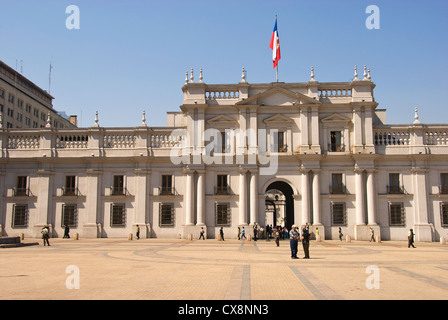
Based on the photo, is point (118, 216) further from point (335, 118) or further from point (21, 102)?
point (21, 102)

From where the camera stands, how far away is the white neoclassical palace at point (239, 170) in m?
44.8

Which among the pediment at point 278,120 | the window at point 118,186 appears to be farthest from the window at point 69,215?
the pediment at point 278,120

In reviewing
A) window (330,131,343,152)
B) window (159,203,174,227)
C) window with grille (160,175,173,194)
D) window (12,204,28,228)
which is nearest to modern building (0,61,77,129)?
window (12,204,28,228)

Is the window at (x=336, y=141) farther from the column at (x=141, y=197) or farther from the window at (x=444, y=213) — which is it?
the column at (x=141, y=197)

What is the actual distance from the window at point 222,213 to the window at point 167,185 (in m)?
5.14

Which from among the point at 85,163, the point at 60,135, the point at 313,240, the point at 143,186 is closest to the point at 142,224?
the point at 143,186

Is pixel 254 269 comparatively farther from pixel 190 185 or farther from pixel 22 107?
pixel 22 107

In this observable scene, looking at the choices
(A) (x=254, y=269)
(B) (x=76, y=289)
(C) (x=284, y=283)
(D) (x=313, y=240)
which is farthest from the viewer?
(D) (x=313, y=240)

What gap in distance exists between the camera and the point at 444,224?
44.0 metres

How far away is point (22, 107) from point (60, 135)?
114 feet

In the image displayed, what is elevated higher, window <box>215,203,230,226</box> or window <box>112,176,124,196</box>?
window <box>112,176,124,196</box>

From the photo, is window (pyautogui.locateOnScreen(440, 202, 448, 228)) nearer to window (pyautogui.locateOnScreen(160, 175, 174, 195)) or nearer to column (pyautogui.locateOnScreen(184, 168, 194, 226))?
column (pyautogui.locateOnScreen(184, 168, 194, 226))

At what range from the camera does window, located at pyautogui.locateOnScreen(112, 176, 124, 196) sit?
154 ft

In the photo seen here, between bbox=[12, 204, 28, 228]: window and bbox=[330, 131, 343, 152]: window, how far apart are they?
106 ft
